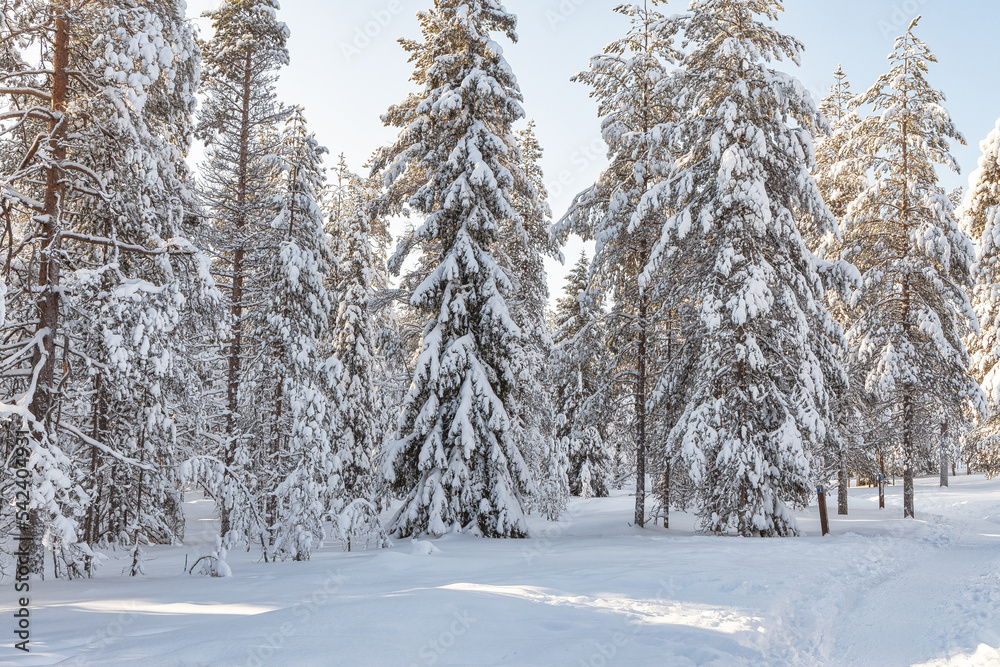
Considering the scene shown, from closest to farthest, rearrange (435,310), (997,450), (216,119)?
(435,310) → (216,119) → (997,450)

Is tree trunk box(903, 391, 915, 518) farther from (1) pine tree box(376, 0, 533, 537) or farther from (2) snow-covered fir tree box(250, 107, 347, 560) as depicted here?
(2) snow-covered fir tree box(250, 107, 347, 560)

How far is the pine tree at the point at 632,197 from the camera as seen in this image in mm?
16844

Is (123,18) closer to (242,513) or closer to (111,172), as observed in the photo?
(111,172)

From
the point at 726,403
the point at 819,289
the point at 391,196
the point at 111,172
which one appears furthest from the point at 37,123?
the point at 819,289

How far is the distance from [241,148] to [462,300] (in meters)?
8.59

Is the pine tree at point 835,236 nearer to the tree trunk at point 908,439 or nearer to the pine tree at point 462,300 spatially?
the tree trunk at point 908,439

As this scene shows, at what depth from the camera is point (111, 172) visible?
962cm

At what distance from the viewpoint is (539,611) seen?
21.5ft

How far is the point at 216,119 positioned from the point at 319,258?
4.93 meters

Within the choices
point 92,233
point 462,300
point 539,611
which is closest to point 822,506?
point 462,300

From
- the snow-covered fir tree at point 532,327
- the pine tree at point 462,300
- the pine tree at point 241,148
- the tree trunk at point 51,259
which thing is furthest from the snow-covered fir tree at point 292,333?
the tree trunk at point 51,259

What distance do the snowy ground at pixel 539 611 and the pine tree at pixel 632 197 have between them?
682cm

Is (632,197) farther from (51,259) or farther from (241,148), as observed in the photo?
(51,259)

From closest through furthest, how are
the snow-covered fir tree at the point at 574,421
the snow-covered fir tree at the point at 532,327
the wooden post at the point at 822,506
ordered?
the wooden post at the point at 822,506 < the snow-covered fir tree at the point at 532,327 < the snow-covered fir tree at the point at 574,421
